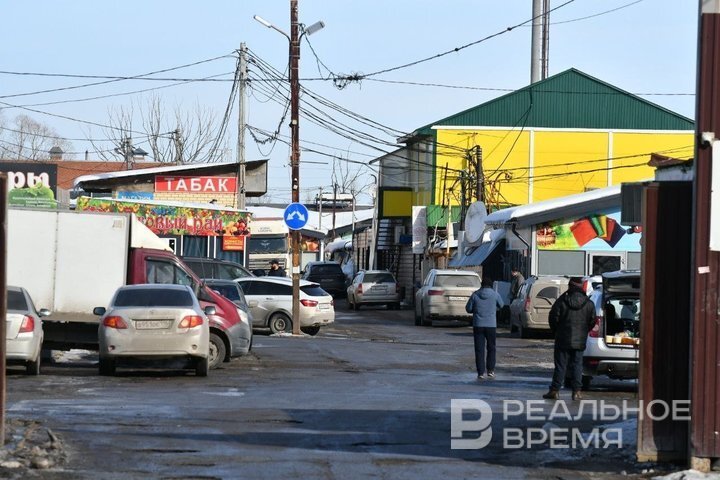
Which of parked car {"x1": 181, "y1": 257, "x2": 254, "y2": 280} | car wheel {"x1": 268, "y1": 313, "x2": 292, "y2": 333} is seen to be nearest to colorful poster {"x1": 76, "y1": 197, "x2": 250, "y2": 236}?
parked car {"x1": 181, "y1": 257, "x2": 254, "y2": 280}

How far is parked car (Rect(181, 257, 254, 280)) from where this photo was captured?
1406 inches

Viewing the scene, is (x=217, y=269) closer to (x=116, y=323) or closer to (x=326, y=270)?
(x=116, y=323)

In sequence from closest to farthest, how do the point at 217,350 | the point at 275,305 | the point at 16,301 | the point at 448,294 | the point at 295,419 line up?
1. the point at 295,419
2. the point at 16,301
3. the point at 217,350
4. the point at 275,305
5. the point at 448,294

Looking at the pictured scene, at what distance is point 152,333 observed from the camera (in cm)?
1994

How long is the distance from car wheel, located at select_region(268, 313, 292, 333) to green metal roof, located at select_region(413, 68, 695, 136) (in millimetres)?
33338

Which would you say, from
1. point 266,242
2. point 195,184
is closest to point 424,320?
point 195,184

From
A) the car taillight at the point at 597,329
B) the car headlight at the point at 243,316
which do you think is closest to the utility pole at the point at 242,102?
the car headlight at the point at 243,316

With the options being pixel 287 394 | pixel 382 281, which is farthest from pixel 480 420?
pixel 382 281

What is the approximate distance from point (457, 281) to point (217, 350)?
18.0 m

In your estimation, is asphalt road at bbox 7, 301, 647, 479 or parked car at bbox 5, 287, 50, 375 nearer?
asphalt road at bbox 7, 301, 647, 479

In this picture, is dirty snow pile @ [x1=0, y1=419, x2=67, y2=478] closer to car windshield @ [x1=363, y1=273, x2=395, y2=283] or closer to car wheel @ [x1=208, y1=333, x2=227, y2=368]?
car wheel @ [x1=208, y1=333, x2=227, y2=368]

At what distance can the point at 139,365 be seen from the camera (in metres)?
21.8

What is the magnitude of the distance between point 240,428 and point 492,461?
3105 mm

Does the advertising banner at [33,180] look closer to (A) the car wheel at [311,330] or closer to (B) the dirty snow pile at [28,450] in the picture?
(A) the car wheel at [311,330]
